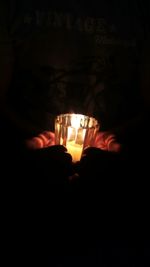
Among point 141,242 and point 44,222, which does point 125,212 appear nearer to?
point 141,242

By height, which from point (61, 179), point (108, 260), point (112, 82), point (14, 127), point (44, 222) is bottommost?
point (108, 260)

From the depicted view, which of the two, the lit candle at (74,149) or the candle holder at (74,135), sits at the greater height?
the candle holder at (74,135)

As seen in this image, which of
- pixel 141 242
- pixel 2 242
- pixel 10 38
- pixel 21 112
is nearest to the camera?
pixel 2 242

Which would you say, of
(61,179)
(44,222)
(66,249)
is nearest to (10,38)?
(61,179)

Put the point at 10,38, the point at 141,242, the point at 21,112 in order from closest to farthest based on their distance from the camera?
the point at 141,242 < the point at 10,38 < the point at 21,112

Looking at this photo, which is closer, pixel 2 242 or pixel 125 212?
pixel 2 242

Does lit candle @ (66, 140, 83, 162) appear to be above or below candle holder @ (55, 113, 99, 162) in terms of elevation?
below

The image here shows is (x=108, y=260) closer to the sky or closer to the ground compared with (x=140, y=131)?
closer to the ground
